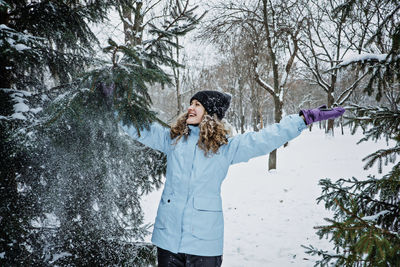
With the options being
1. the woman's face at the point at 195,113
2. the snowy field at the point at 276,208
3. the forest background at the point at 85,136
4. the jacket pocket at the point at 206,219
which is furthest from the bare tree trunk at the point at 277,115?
the jacket pocket at the point at 206,219

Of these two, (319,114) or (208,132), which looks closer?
(319,114)

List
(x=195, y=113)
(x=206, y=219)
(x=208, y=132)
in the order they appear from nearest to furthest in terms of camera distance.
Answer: (x=206, y=219), (x=208, y=132), (x=195, y=113)

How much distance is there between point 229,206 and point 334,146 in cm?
1149

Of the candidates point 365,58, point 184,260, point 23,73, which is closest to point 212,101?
point 184,260

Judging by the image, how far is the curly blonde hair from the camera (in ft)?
6.80

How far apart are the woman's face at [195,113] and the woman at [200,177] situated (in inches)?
1.6

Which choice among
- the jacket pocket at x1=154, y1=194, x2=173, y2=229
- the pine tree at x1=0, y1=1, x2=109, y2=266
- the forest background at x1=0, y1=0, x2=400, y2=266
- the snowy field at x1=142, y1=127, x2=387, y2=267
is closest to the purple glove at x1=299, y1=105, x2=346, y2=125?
the forest background at x1=0, y1=0, x2=400, y2=266

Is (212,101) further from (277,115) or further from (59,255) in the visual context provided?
(277,115)

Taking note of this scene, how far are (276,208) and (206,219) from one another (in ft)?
17.5

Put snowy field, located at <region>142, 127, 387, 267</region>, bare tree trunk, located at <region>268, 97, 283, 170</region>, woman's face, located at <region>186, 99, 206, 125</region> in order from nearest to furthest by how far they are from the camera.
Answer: woman's face, located at <region>186, 99, 206, 125</region>
snowy field, located at <region>142, 127, 387, 267</region>
bare tree trunk, located at <region>268, 97, 283, 170</region>

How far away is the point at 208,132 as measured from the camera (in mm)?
2107

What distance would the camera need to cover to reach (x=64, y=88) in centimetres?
221

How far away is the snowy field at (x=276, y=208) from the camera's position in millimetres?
4297

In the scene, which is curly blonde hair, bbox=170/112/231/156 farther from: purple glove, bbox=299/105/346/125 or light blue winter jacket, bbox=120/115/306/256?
purple glove, bbox=299/105/346/125
